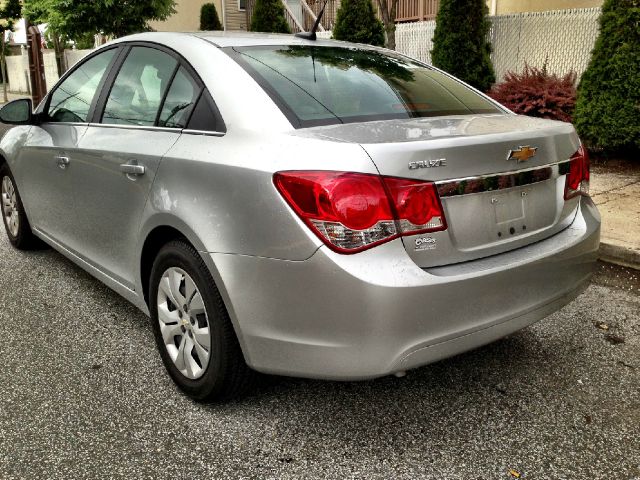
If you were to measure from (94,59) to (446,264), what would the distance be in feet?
8.88

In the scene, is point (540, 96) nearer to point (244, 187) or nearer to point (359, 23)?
point (359, 23)

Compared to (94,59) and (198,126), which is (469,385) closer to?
(198,126)

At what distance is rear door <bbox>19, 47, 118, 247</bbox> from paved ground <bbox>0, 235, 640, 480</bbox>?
0.79 m

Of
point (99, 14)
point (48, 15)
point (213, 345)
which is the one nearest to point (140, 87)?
point (213, 345)

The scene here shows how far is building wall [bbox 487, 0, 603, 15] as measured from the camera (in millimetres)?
12078

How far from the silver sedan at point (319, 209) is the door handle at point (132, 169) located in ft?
0.04

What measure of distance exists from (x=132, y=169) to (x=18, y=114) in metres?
1.66

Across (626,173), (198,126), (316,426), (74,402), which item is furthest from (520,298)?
(626,173)

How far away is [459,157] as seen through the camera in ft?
7.38

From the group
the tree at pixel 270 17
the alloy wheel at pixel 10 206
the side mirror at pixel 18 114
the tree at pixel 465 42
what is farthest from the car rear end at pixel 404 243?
the tree at pixel 270 17

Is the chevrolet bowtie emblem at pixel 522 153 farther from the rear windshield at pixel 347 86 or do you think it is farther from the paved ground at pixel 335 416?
the paved ground at pixel 335 416

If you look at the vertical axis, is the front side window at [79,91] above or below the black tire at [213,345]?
above

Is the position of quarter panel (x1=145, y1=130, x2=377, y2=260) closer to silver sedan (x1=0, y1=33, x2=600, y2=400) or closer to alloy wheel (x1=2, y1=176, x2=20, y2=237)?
silver sedan (x1=0, y1=33, x2=600, y2=400)

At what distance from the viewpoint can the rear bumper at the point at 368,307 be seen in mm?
2104
